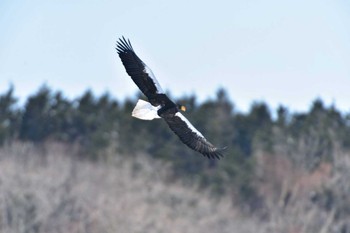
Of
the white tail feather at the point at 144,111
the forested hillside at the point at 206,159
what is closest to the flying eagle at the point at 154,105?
the white tail feather at the point at 144,111

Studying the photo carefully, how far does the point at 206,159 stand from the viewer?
4378cm

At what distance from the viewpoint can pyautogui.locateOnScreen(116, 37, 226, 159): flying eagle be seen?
51.5 ft

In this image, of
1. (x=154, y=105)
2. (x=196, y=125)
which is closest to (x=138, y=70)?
(x=154, y=105)

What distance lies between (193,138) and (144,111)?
0.94 metres

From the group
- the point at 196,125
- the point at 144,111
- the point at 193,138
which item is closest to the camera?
the point at 144,111

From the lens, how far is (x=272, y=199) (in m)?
43.4

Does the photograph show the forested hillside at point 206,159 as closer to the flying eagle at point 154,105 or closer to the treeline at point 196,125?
the treeline at point 196,125

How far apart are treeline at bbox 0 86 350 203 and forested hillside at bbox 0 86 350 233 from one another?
42 millimetres

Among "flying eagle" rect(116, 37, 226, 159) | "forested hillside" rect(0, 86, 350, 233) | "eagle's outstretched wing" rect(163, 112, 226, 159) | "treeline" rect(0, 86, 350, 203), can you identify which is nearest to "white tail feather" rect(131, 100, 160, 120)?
"flying eagle" rect(116, 37, 226, 159)

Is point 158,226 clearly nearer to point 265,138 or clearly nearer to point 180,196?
point 180,196

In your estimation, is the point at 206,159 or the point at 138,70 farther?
the point at 206,159

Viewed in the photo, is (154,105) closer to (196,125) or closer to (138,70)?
(138,70)

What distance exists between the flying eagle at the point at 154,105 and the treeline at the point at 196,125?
83.9 ft

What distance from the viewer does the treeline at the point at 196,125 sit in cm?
4297
